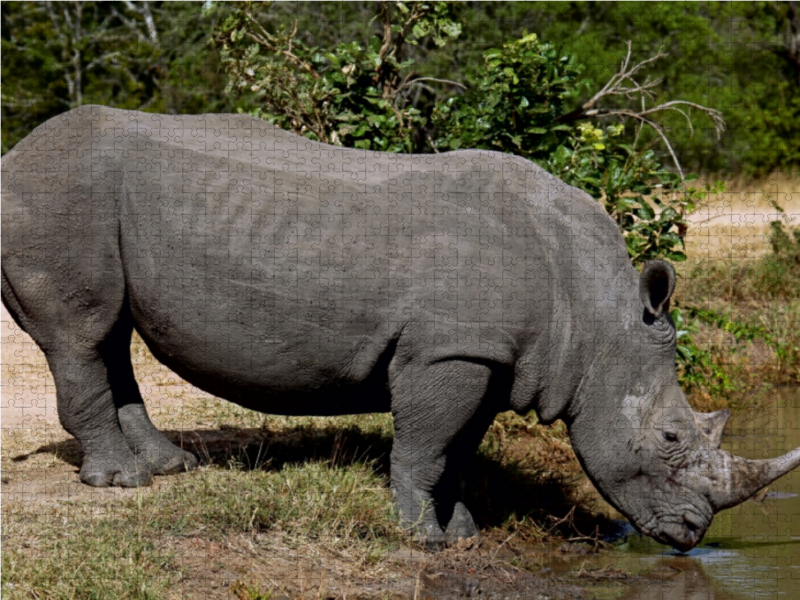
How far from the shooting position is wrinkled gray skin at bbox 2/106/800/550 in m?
5.65

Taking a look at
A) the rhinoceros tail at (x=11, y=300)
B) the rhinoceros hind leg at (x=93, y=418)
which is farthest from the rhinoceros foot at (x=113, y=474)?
the rhinoceros tail at (x=11, y=300)

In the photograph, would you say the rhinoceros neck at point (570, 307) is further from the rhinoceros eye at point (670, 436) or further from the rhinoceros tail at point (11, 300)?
the rhinoceros tail at point (11, 300)

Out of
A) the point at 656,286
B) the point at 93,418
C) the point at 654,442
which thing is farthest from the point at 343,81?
the point at 654,442

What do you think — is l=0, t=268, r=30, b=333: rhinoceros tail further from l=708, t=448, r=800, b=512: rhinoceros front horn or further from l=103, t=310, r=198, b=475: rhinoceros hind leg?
→ l=708, t=448, r=800, b=512: rhinoceros front horn

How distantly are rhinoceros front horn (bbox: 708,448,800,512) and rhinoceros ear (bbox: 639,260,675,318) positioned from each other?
2.81 feet

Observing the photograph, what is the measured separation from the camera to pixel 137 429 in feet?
21.9

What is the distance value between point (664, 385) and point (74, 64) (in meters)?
14.8

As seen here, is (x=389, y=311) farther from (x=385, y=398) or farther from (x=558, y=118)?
(x=558, y=118)

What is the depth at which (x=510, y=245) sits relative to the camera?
18.7 ft

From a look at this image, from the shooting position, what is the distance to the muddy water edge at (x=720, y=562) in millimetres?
5750

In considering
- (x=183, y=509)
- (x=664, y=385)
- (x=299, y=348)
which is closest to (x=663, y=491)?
(x=664, y=385)

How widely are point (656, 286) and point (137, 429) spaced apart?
3115mm

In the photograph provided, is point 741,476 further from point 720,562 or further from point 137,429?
point 137,429

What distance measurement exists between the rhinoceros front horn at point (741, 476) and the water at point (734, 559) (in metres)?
0.42
